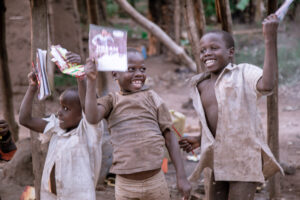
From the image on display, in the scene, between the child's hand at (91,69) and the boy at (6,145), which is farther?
the boy at (6,145)

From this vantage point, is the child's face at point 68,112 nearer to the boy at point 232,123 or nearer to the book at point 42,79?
the book at point 42,79

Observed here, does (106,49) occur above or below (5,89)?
above

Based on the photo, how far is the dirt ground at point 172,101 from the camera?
4.30 meters

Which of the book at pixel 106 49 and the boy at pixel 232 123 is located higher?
the book at pixel 106 49

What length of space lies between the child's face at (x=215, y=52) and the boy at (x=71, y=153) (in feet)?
2.48

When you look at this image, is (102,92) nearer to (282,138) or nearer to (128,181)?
(282,138)

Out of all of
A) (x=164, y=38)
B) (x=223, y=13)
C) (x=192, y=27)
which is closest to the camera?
(x=223, y=13)

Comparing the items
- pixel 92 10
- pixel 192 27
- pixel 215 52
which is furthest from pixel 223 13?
pixel 92 10

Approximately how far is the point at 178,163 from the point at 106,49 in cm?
79

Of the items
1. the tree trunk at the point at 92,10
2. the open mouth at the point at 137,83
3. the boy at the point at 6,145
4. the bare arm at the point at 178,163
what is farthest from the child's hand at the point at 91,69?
the tree trunk at the point at 92,10

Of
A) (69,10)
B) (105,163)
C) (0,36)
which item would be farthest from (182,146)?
(69,10)

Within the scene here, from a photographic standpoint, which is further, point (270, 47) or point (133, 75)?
point (133, 75)

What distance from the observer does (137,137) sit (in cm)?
237

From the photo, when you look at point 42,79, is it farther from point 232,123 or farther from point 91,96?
point 232,123
